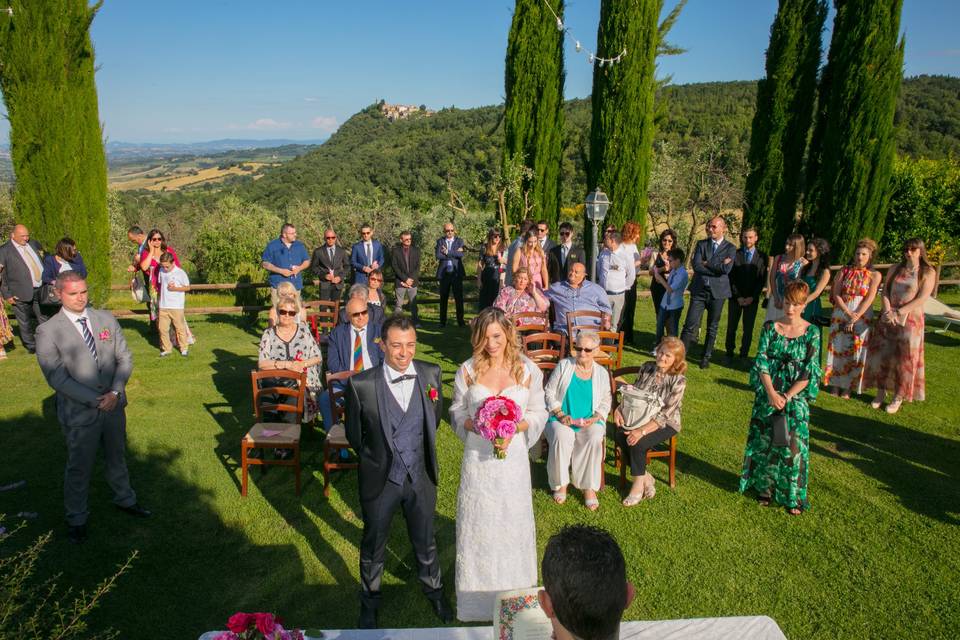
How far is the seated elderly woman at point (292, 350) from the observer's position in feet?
21.0

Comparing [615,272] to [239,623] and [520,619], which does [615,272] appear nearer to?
[520,619]

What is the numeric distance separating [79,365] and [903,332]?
895 centimetres

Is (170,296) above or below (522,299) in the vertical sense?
below

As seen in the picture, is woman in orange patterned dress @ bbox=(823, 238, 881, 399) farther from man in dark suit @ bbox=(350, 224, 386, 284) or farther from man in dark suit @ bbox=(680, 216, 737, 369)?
man in dark suit @ bbox=(350, 224, 386, 284)

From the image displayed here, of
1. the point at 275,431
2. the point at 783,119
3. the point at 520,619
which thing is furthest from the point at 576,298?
the point at 783,119

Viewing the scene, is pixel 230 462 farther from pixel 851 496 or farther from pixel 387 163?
pixel 387 163

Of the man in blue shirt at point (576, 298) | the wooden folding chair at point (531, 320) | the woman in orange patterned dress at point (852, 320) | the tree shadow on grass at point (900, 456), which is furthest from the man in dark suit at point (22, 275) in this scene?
the woman in orange patterned dress at point (852, 320)

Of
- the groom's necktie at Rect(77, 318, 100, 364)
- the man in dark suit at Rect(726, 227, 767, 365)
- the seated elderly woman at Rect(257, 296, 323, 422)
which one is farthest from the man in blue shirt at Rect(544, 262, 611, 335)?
the groom's necktie at Rect(77, 318, 100, 364)

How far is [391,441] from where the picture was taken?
3656 millimetres

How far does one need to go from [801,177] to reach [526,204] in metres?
7.77

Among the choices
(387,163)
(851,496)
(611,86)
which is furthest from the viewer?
(387,163)

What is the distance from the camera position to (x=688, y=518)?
5211 millimetres

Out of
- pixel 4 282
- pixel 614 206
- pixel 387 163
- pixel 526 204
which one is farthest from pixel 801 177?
pixel 387 163

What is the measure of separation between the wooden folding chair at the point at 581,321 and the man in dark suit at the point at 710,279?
6.35 feet
